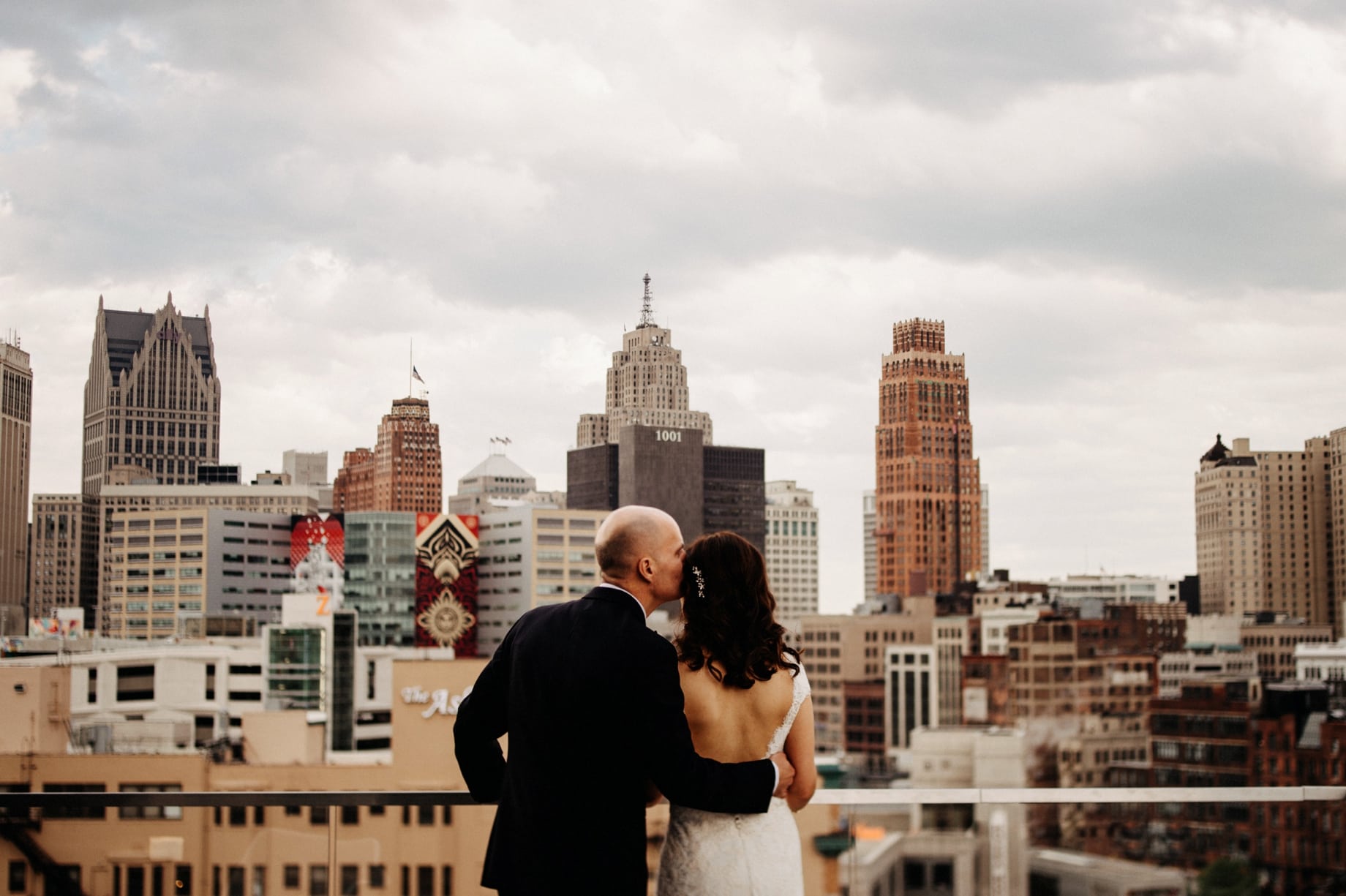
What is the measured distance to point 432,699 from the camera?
6222 centimetres

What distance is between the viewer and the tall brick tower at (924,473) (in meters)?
114

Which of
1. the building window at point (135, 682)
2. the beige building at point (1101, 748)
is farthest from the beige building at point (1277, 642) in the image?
the building window at point (135, 682)

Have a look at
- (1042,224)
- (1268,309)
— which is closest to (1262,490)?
(1268,309)

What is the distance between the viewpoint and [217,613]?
96.7 m

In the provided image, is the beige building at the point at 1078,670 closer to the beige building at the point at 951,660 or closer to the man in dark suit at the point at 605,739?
the beige building at the point at 951,660

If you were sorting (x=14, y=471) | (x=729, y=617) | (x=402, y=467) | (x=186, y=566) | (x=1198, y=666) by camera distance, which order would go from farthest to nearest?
1. (x=402, y=467)
2. (x=14, y=471)
3. (x=186, y=566)
4. (x=1198, y=666)
5. (x=729, y=617)

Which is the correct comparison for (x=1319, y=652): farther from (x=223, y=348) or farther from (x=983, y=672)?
(x=223, y=348)

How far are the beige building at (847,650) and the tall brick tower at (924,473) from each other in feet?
58.3

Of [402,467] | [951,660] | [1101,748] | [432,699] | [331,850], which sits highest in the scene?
[402,467]

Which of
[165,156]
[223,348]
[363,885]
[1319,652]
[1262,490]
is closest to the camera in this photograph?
[363,885]

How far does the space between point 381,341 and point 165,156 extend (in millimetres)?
27518

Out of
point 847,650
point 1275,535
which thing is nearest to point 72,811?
point 847,650

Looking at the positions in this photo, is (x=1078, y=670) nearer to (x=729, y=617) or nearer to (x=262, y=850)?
(x=262, y=850)

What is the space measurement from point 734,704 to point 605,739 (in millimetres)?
230
